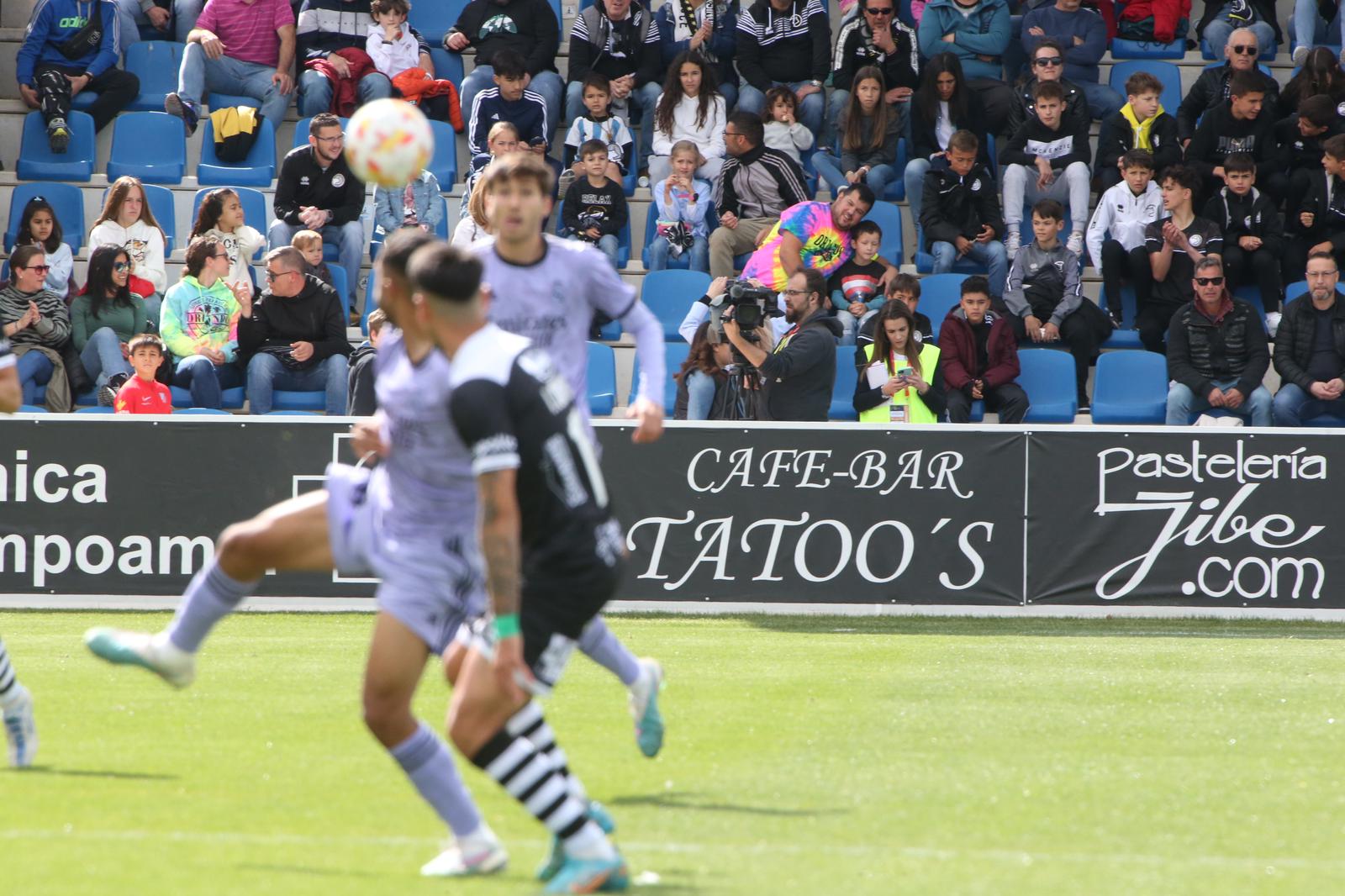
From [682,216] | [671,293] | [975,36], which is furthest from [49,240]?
[975,36]

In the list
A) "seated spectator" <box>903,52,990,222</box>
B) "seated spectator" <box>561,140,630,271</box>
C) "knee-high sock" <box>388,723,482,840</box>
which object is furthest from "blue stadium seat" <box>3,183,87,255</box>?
"knee-high sock" <box>388,723,482,840</box>

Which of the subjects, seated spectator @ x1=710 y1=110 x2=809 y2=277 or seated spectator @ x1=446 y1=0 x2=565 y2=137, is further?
seated spectator @ x1=446 y1=0 x2=565 y2=137

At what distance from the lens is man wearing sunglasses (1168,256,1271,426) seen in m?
14.7

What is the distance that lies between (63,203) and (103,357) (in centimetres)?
294

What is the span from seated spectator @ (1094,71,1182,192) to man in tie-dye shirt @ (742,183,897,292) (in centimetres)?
294

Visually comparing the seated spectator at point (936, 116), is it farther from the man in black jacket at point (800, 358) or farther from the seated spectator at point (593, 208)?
the man in black jacket at point (800, 358)

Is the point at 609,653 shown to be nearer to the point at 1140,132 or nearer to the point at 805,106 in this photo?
the point at 805,106

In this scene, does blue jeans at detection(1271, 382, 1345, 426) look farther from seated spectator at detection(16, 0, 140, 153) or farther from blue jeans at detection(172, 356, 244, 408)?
seated spectator at detection(16, 0, 140, 153)

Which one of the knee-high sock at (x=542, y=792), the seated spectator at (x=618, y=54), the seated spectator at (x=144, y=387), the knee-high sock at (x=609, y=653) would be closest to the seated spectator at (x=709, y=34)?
the seated spectator at (x=618, y=54)

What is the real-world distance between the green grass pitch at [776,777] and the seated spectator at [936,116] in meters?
7.17

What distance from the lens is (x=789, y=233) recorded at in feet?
47.4

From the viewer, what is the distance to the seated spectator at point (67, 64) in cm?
1689

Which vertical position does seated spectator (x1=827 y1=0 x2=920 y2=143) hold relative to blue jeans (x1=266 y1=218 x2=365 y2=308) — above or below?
above

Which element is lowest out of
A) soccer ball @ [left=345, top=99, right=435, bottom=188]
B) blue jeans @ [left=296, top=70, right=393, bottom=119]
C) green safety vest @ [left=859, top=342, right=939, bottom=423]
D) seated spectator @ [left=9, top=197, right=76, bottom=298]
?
green safety vest @ [left=859, top=342, right=939, bottom=423]
